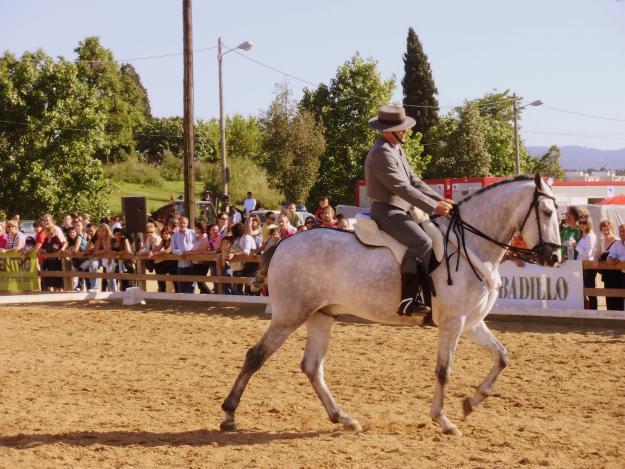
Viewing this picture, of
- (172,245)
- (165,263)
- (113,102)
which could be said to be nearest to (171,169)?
(113,102)

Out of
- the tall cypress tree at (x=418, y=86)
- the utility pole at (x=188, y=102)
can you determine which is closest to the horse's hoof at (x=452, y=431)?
the utility pole at (x=188, y=102)

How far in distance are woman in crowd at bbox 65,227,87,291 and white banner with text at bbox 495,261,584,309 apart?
34.7ft

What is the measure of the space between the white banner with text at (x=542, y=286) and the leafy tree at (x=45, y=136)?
94.6 feet

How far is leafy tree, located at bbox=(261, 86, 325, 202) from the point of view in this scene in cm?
4950

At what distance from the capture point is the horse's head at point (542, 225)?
717 cm

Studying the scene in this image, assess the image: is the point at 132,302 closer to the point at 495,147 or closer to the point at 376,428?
the point at 376,428

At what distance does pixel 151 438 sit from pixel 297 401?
186 centimetres

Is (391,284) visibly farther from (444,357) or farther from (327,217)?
(327,217)

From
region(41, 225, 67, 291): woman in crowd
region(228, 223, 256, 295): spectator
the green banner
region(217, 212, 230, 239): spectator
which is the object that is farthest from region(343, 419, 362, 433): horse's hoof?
the green banner

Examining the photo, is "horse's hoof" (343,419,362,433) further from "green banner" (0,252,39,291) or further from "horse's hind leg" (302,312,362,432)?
"green banner" (0,252,39,291)

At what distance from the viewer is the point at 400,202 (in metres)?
7.60

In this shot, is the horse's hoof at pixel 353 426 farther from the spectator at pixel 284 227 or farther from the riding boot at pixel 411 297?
the spectator at pixel 284 227

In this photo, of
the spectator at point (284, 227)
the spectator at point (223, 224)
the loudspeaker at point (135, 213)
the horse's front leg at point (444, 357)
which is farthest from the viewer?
the loudspeaker at point (135, 213)

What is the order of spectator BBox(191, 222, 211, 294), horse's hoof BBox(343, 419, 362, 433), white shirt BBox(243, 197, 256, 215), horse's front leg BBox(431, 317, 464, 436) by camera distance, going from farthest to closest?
white shirt BBox(243, 197, 256, 215) < spectator BBox(191, 222, 211, 294) < horse's hoof BBox(343, 419, 362, 433) < horse's front leg BBox(431, 317, 464, 436)
